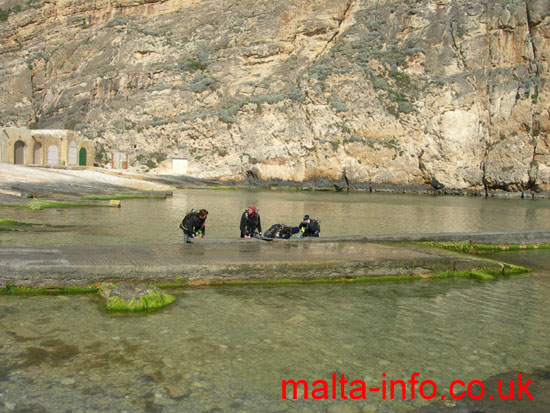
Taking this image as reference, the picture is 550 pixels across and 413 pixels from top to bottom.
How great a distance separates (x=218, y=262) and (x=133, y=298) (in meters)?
2.60

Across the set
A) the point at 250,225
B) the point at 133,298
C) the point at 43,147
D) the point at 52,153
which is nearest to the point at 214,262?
the point at 133,298

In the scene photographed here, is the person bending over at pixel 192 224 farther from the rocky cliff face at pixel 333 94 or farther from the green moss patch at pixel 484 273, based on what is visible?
the rocky cliff face at pixel 333 94

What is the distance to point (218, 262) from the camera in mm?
10062

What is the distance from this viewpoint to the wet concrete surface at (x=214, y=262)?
882cm

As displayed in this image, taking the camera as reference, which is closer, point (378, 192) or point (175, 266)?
point (175, 266)

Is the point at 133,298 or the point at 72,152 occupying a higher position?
the point at 72,152

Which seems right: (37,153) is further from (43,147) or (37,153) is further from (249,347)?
(249,347)

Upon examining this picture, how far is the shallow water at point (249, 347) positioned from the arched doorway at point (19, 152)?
4826 cm

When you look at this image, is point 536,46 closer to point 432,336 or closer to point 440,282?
point 440,282

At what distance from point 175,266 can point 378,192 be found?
1967 inches

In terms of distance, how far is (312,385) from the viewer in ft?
17.6

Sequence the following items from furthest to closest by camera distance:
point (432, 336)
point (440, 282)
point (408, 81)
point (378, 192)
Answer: point (408, 81)
point (378, 192)
point (440, 282)
point (432, 336)

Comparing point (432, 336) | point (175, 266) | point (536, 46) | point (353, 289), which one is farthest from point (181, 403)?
point (536, 46)

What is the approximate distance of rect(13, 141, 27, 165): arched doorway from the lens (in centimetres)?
4941
